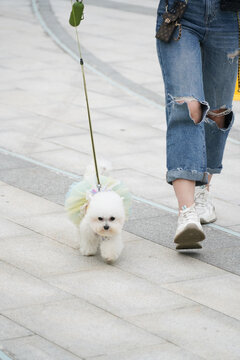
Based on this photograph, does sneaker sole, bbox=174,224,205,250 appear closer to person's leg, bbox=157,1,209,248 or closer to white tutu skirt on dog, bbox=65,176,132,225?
person's leg, bbox=157,1,209,248

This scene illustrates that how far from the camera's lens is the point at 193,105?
471 cm

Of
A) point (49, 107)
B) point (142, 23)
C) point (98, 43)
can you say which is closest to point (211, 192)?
point (49, 107)

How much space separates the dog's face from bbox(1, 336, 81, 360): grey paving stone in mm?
894

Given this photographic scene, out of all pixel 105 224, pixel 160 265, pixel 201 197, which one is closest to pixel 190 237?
pixel 160 265

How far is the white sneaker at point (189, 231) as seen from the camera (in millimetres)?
4547

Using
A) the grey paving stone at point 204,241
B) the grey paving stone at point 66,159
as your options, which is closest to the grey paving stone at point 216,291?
the grey paving stone at point 204,241

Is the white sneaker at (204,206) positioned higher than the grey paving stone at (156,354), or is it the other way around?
the white sneaker at (204,206)

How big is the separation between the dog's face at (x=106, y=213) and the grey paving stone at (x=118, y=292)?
0.76ft

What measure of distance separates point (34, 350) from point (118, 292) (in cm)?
77

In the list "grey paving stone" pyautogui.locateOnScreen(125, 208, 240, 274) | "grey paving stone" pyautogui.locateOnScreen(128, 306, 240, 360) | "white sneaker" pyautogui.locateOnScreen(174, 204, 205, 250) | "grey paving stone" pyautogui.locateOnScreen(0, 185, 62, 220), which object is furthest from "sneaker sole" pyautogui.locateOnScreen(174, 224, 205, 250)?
"grey paving stone" pyautogui.locateOnScreen(0, 185, 62, 220)

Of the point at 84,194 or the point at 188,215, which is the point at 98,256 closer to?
the point at 84,194

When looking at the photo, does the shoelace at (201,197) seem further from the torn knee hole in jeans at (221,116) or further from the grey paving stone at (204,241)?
the torn knee hole in jeans at (221,116)

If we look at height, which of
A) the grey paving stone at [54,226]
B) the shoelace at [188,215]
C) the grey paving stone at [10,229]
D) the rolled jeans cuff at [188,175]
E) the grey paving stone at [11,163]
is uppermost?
the rolled jeans cuff at [188,175]

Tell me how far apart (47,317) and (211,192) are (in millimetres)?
2389
